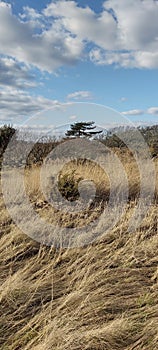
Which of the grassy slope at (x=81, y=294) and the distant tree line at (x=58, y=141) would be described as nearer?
the grassy slope at (x=81, y=294)

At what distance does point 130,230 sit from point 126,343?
86.8 inches

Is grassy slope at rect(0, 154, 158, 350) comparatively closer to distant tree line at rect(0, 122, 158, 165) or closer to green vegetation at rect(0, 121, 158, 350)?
green vegetation at rect(0, 121, 158, 350)

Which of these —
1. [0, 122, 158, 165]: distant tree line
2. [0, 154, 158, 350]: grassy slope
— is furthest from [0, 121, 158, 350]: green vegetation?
[0, 122, 158, 165]: distant tree line

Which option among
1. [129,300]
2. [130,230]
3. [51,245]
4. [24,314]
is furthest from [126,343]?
[130,230]

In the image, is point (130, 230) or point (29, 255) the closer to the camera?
point (29, 255)

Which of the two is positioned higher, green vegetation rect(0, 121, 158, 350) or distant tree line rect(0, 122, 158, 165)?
distant tree line rect(0, 122, 158, 165)

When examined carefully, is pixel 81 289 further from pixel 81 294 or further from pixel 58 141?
pixel 58 141

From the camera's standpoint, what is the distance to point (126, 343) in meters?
2.41

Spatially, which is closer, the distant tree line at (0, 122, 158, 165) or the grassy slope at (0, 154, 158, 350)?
the grassy slope at (0, 154, 158, 350)

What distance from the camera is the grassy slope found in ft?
7.86

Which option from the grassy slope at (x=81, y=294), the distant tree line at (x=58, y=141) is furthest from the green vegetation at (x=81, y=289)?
the distant tree line at (x=58, y=141)

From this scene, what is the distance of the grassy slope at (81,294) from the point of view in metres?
2.40

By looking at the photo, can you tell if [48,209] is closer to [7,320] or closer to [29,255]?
[29,255]

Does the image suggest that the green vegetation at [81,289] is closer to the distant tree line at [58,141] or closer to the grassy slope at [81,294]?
the grassy slope at [81,294]
